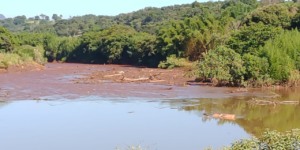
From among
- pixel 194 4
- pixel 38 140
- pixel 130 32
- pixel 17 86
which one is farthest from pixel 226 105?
pixel 194 4

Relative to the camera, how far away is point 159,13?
106 m

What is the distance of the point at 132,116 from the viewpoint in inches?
848

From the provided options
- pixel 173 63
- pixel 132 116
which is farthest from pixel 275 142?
pixel 173 63

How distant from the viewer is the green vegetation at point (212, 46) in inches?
1201

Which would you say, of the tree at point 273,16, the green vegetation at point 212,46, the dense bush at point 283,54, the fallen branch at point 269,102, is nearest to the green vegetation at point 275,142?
the fallen branch at point 269,102

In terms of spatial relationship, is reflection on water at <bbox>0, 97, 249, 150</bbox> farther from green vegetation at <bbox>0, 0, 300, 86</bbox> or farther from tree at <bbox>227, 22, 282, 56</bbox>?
tree at <bbox>227, 22, 282, 56</bbox>

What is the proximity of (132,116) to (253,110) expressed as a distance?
5.51 metres

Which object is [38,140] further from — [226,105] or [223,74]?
[223,74]

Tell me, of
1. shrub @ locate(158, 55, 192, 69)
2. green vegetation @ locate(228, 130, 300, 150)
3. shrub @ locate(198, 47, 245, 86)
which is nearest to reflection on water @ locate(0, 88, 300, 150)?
shrub @ locate(198, 47, 245, 86)

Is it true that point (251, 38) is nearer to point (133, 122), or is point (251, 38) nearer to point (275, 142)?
point (133, 122)

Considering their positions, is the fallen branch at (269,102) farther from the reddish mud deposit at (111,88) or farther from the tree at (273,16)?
the tree at (273,16)

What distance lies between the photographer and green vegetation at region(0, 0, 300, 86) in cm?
3052

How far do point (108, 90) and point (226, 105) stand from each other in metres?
9.08

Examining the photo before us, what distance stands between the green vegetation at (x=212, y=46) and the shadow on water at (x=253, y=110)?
2.57 metres
